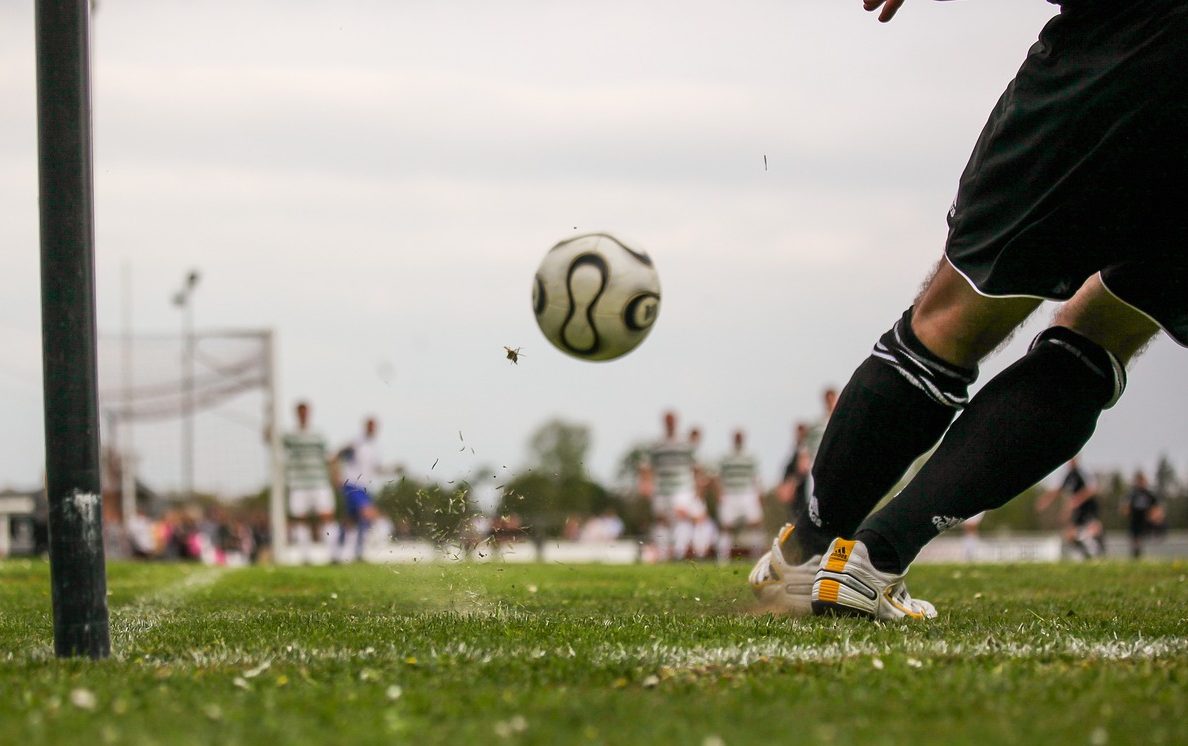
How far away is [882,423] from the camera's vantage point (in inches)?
163

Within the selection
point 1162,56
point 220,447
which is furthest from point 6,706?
point 220,447

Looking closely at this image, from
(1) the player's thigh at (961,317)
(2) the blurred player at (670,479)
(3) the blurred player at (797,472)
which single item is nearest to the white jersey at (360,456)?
(2) the blurred player at (670,479)

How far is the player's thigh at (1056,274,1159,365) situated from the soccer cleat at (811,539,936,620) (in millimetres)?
946

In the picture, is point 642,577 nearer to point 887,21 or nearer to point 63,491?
point 887,21

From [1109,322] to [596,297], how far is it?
176 centimetres

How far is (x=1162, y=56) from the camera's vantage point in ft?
11.3

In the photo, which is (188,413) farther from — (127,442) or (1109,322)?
(1109,322)

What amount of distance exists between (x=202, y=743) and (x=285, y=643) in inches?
56.6

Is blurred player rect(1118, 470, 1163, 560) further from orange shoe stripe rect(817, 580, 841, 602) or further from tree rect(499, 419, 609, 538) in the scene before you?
tree rect(499, 419, 609, 538)

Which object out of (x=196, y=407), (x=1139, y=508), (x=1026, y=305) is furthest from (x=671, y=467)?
(x=1026, y=305)

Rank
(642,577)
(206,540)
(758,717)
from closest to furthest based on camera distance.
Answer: (758,717) < (642,577) < (206,540)

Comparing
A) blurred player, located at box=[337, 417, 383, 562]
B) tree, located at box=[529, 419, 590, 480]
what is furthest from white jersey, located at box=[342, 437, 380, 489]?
tree, located at box=[529, 419, 590, 480]

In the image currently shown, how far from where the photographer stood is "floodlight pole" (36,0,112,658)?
307 centimetres

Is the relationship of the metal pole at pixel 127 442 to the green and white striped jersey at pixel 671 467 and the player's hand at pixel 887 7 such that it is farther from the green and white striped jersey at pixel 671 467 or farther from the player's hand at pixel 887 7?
the player's hand at pixel 887 7
